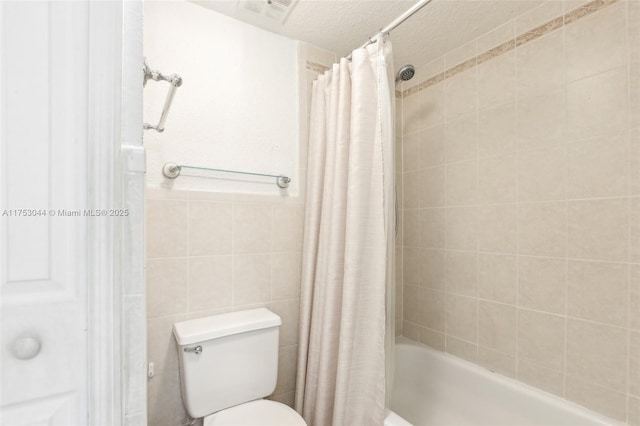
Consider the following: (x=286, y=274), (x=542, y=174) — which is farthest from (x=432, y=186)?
(x=286, y=274)

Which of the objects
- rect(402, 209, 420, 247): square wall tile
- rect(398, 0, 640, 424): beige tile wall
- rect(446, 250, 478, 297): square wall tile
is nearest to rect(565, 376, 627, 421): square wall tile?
rect(398, 0, 640, 424): beige tile wall

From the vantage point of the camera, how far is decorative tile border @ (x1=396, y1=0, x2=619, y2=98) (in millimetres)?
1128

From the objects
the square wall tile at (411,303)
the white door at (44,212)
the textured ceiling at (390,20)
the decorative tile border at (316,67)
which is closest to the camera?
the white door at (44,212)

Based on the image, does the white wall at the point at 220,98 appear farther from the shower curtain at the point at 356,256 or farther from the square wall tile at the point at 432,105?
the square wall tile at the point at 432,105

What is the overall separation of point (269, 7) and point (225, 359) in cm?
148

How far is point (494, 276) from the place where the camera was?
1.39m

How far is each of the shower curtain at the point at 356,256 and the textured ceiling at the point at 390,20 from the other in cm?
24

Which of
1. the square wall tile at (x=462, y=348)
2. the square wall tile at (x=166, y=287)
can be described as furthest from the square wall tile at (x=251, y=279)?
the square wall tile at (x=462, y=348)

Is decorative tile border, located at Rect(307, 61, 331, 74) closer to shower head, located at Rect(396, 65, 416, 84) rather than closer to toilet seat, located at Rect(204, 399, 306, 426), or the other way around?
shower head, located at Rect(396, 65, 416, 84)

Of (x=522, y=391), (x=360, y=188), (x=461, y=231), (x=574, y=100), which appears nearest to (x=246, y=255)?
(x=360, y=188)

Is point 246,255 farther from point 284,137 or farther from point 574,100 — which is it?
point 574,100

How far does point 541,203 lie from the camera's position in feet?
4.08

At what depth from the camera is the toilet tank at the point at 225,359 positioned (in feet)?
3.55

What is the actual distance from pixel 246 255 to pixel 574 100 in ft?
4.93
